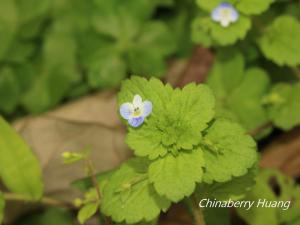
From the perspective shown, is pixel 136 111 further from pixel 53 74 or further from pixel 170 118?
pixel 53 74

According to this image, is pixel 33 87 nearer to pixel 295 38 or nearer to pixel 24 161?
pixel 24 161

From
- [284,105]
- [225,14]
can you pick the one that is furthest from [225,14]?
[284,105]

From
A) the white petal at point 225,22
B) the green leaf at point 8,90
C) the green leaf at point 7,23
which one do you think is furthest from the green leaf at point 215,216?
the green leaf at point 7,23

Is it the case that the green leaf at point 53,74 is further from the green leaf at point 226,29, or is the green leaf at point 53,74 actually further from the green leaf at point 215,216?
the green leaf at point 215,216

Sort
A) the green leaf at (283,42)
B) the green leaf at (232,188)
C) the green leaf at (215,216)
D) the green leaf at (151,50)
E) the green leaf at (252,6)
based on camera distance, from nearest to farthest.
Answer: the green leaf at (232,188) < the green leaf at (215,216) < the green leaf at (252,6) < the green leaf at (283,42) < the green leaf at (151,50)

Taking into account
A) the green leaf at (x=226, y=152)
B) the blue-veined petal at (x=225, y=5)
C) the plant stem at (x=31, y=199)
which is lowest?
the plant stem at (x=31, y=199)

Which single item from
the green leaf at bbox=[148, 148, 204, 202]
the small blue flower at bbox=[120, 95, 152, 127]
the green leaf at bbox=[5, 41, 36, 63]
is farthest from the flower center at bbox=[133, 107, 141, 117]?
the green leaf at bbox=[5, 41, 36, 63]
